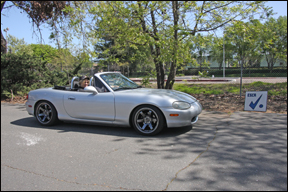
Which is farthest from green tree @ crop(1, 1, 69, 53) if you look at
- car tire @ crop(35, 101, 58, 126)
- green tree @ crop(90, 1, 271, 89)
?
car tire @ crop(35, 101, 58, 126)

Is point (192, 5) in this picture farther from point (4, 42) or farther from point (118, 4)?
point (4, 42)

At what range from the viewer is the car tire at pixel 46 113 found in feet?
18.5

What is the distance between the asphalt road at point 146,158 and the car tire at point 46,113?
0.19 m

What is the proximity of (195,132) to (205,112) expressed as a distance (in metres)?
2.50

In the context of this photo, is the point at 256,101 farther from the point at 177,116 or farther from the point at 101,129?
the point at 101,129

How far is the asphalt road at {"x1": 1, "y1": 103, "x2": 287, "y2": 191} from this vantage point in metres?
2.84

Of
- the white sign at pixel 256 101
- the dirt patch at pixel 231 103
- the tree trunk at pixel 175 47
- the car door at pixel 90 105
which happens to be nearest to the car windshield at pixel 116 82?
the car door at pixel 90 105

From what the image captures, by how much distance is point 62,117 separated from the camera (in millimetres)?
5535

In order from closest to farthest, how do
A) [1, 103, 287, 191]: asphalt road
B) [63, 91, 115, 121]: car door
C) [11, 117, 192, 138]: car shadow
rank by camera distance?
[1, 103, 287, 191]: asphalt road
[11, 117, 192, 138]: car shadow
[63, 91, 115, 121]: car door

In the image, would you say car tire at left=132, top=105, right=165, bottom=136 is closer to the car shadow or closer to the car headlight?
the car shadow

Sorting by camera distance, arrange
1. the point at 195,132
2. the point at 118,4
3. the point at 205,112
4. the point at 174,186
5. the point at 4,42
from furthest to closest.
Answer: the point at 4,42
the point at 118,4
the point at 205,112
the point at 195,132
the point at 174,186

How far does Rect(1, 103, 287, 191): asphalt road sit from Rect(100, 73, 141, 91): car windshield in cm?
103

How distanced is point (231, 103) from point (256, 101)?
241 centimetres

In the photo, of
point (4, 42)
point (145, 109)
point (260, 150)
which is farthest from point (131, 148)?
point (4, 42)
